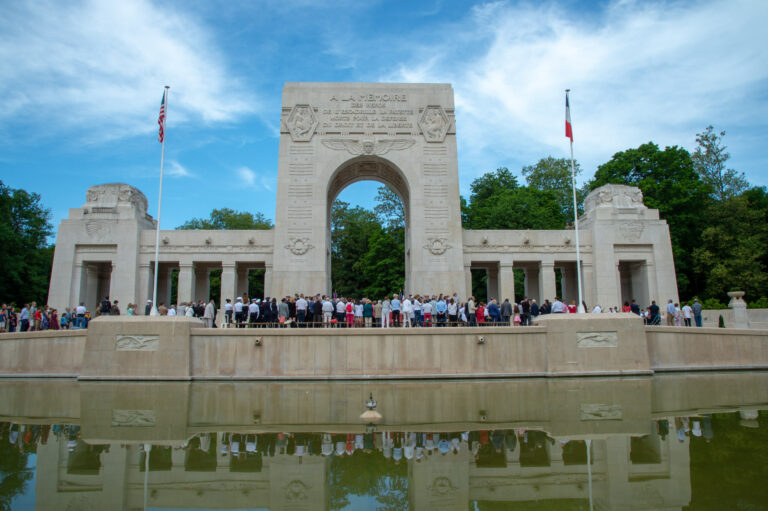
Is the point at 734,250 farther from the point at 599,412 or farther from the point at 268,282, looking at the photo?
the point at 599,412

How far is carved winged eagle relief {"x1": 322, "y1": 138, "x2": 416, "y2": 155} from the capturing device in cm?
3078

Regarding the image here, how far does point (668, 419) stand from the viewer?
1086 centimetres

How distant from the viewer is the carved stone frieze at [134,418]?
1080 cm

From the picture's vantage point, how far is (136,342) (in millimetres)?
17656

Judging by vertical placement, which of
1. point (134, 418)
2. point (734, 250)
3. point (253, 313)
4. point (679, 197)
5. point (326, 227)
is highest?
point (679, 197)

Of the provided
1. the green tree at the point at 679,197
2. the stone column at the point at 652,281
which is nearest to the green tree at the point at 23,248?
the stone column at the point at 652,281

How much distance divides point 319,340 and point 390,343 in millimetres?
2384

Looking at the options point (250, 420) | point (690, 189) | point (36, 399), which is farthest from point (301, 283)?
point (690, 189)

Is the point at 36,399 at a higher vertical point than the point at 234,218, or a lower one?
lower

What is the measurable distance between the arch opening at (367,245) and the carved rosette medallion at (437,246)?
3.80 m

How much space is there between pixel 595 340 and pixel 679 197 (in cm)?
2632

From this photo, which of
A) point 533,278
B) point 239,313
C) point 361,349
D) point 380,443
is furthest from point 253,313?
point 533,278

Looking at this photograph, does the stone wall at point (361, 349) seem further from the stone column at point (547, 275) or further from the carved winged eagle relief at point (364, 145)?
the carved winged eagle relief at point (364, 145)

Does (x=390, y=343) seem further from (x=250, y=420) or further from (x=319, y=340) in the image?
(x=250, y=420)
